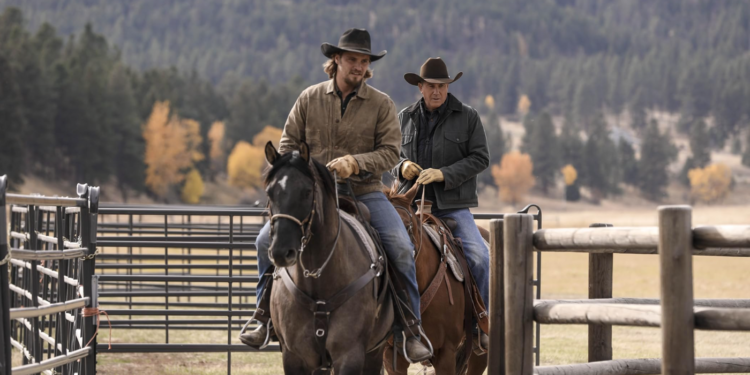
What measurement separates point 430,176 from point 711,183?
15116 cm

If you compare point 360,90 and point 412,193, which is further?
point 412,193

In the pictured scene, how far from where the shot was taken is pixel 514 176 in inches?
5753

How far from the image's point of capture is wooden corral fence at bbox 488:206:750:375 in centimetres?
426

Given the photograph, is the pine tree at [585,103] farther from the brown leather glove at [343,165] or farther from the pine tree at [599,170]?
the brown leather glove at [343,165]

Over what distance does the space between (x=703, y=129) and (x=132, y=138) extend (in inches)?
4364

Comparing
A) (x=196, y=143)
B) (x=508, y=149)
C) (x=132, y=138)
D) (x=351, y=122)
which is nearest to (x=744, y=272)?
(x=351, y=122)

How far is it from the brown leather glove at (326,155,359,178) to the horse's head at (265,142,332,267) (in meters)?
0.28

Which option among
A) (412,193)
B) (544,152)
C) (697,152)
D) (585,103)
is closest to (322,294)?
(412,193)

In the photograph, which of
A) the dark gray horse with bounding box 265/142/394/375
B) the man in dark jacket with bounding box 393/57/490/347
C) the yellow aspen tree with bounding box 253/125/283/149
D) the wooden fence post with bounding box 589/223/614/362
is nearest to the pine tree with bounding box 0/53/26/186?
the yellow aspen tree with bounding box 253/125/283/149

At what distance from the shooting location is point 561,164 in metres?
152

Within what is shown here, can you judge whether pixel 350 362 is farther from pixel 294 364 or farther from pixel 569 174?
pixel 569 174

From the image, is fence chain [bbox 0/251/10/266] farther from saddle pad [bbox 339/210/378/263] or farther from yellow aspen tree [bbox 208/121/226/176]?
yellow aspen tree [bbox 208/121/226/176]

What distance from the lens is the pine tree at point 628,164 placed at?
495 ft

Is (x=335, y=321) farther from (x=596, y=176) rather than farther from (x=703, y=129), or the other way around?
(x=703, y=129)
